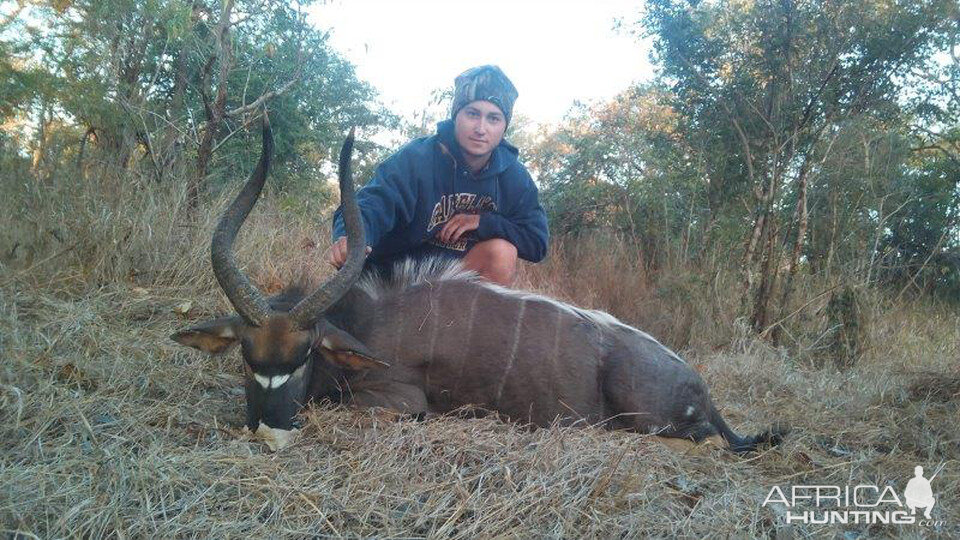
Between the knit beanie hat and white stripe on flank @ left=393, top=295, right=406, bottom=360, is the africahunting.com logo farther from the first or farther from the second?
the knit beanie hat

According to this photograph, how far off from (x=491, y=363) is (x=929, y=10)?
6.09 meters

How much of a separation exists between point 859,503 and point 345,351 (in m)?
2.15

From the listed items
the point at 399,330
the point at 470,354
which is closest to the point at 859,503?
the point at 470,354

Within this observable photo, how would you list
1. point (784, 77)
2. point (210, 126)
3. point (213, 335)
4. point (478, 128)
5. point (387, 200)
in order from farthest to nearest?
point (784, 77) → point (210, 126) → point (478, 128) → point (387, 200) → point (213, 335)

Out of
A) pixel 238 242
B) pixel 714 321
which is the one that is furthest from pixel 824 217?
pixel 238 242

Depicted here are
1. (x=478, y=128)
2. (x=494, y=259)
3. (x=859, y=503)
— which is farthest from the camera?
(x=494, y=259)

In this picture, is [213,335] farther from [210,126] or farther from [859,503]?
[210,126]

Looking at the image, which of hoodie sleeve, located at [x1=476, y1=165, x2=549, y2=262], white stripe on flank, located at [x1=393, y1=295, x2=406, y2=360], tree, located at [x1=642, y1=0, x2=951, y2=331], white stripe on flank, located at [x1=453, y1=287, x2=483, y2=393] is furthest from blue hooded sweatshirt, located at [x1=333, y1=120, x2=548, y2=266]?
tree, located at [x1=642, y1=0, x2=951, y2=331]

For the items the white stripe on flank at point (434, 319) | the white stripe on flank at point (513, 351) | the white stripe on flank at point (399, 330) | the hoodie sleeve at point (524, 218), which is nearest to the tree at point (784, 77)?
the hoodie sleeve at point (524, 218)

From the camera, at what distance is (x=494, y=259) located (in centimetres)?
416

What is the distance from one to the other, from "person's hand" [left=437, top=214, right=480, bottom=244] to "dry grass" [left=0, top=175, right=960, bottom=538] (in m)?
1.33

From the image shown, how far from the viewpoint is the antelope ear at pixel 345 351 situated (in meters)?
3.05

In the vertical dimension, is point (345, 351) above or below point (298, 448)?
above

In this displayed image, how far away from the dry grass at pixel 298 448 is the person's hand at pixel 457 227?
1.33 m
